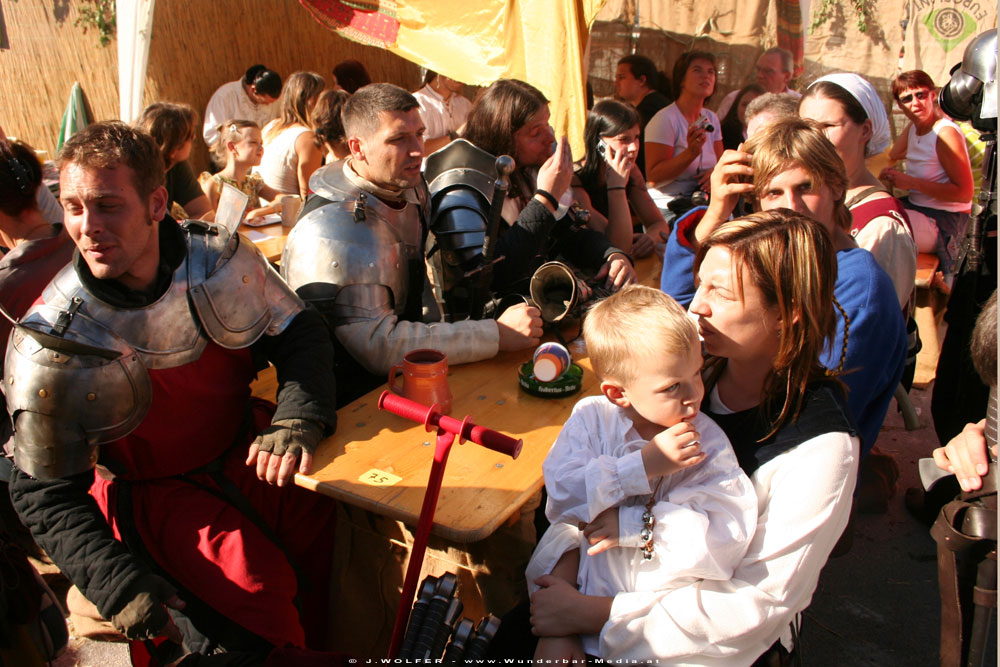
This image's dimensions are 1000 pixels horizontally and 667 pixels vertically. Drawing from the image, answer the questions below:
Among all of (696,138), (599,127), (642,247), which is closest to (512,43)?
(599,127)

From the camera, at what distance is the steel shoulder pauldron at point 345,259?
228 centimetres

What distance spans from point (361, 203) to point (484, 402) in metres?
0.82

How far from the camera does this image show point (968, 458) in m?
1.56

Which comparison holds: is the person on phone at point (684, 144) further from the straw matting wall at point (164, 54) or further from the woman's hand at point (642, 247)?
the straw matting wall at point (164, 54)

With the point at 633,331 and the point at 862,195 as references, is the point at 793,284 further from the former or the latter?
the point at 862,195

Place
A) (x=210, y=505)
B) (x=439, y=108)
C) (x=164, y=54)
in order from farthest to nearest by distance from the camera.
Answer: (x=164, y=54)
(x=439, y=108)
(x=210, y=505)

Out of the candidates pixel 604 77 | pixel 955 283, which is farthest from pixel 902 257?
pixel 604 77

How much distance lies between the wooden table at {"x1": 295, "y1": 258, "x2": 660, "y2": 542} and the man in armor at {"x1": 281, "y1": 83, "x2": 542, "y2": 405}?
0.51 feet

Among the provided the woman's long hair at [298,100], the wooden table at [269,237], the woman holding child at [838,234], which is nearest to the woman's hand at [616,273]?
the woman holding child at [838,234]

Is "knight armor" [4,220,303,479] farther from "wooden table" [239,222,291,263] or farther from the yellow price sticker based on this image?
"wooden table" [239,222,291,263]

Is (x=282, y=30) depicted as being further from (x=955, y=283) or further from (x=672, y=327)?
(x=672, y=327)

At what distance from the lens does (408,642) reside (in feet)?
4.48

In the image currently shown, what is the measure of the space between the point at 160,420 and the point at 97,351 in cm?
27

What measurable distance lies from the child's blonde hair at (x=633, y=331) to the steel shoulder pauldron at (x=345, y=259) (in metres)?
1.01
